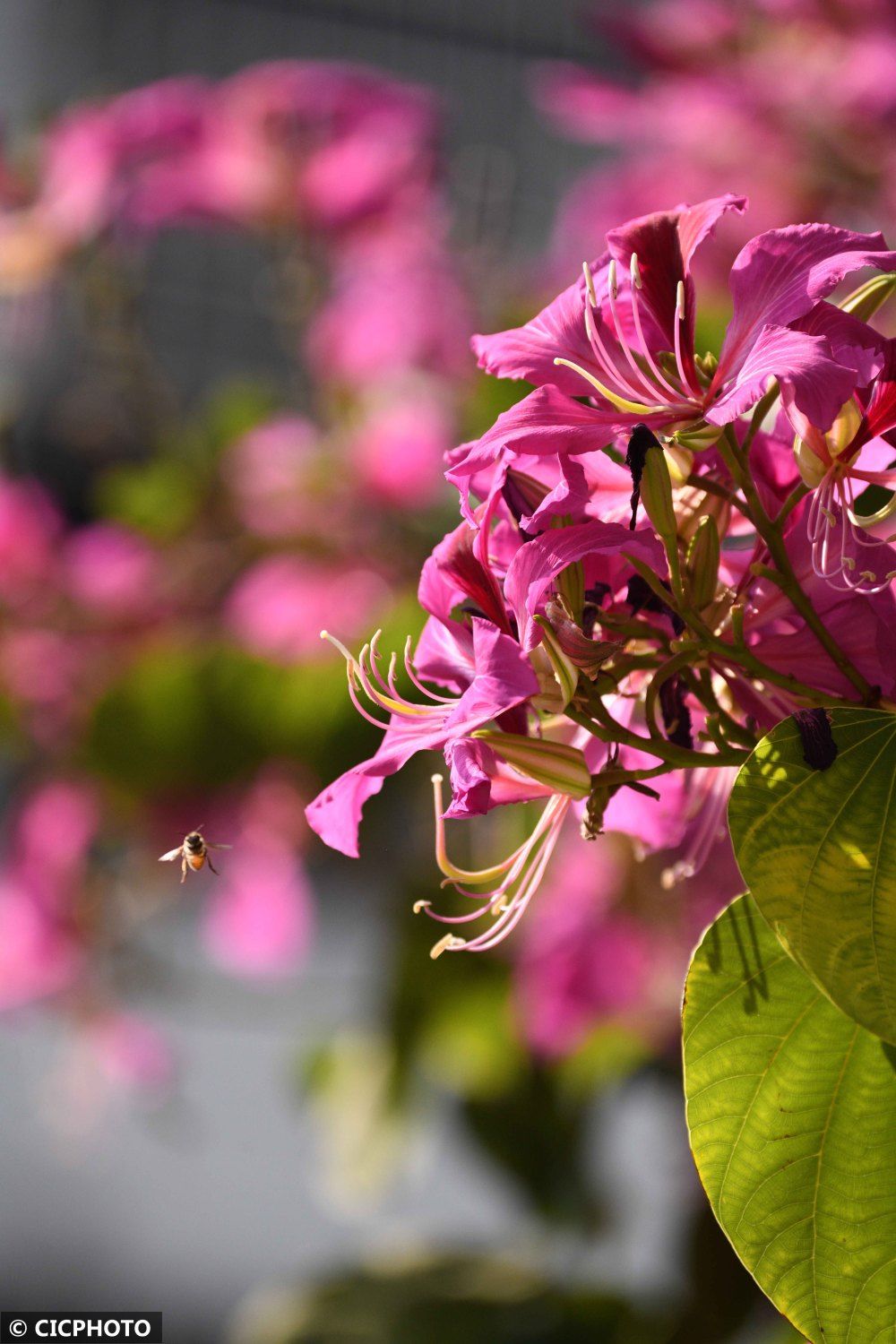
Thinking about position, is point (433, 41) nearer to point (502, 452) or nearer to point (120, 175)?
point (120, 175)

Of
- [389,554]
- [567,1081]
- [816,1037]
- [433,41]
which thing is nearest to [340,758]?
[389,554]

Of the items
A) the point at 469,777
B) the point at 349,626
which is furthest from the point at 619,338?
the point at 349,626

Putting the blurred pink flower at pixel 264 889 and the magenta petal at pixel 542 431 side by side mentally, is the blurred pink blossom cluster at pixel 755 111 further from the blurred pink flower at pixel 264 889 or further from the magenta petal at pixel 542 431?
the magenta petal at pixel 542 431

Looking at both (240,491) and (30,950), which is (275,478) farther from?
(30,950)

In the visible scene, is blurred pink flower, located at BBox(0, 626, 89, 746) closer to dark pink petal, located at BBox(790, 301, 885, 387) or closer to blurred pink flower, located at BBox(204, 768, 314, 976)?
blurred pink flower, located at BBox(204, 768, 314, 976)

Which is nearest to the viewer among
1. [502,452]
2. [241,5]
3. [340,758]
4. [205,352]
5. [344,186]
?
[502,452]

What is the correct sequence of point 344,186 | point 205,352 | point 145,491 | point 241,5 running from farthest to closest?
1. point 241,5
2. point 205,352
3. point 145,491
4. point 344,186
